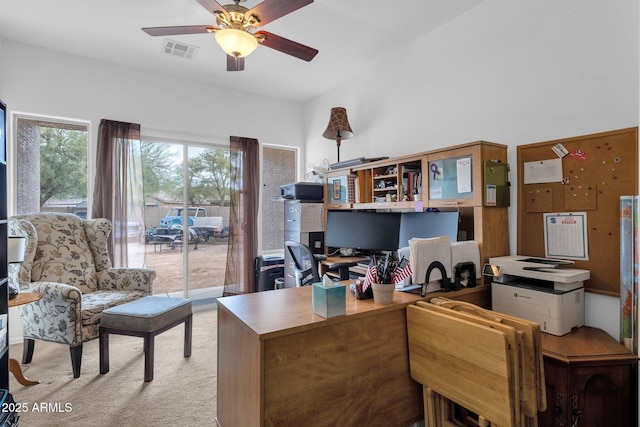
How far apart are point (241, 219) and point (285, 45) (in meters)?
2.38

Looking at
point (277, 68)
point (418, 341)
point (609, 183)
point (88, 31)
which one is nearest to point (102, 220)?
point (88, 31)

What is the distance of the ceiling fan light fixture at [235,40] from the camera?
196 centimetres

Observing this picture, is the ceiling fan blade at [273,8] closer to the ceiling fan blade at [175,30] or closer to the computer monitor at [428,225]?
the ceiling fan blade at [175,30]

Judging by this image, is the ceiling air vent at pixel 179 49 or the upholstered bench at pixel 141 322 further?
the ceiling air vent at pixel 179 49

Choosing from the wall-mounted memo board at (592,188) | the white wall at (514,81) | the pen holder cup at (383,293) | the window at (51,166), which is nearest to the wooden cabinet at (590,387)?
the white wall at (514,81)

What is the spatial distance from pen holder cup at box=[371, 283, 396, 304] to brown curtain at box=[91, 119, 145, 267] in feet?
9.83

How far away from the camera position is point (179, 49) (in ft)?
10.4

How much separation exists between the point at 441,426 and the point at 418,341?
397 millimetres

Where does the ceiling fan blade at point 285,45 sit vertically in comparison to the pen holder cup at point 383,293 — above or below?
above

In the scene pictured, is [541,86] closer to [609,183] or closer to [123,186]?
[609,183]

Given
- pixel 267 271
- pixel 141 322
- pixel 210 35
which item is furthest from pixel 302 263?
pixel 210 35

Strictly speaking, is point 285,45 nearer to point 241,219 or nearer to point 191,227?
point 241,219

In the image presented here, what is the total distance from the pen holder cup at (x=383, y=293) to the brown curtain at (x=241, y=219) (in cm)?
282

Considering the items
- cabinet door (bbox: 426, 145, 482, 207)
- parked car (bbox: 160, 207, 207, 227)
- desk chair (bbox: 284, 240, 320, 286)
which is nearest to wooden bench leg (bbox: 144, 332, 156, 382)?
desk chair (bbox: 284, 240, 320, 286)
